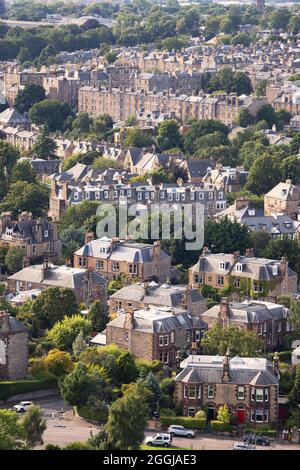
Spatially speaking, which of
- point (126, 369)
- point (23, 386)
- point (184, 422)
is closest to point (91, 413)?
point (126, 369)

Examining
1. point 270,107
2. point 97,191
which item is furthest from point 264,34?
point 97,191

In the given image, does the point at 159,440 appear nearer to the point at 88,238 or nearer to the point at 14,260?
the point at 88,238

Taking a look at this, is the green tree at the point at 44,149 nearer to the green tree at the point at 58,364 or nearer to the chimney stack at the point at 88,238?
the chimney stack at the point at 88,238

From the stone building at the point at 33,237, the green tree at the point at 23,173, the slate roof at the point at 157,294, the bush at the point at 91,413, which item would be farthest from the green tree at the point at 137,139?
the bush at the point at 91,413

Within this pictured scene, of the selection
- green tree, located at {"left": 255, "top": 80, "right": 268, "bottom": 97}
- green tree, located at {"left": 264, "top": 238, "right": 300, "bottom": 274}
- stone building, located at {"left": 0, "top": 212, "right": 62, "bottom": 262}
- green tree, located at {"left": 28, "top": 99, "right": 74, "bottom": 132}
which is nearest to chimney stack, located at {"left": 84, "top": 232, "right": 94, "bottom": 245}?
stone building, located at {"left": 0, "top": 212, "right": 62, "bottom": 262}

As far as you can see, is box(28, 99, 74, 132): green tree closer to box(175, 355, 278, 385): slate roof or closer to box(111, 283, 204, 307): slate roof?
box(111, 283, 204, 307): slate roof
